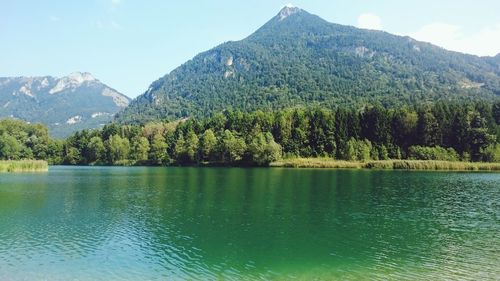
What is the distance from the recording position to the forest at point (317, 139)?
12375 centimetres

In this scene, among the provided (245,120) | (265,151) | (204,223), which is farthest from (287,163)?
(204,223)

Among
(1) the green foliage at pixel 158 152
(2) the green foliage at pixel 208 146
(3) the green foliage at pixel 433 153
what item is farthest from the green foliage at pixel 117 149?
(3) the green foliage at pixel 433 153

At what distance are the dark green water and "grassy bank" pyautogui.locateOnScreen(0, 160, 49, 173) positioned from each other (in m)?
54.0

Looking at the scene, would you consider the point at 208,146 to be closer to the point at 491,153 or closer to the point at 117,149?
the point at 117,149

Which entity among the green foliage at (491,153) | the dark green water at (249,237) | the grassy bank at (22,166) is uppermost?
the green foliage at (491,153)

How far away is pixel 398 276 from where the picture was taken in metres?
20.7

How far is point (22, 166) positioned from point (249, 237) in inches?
3496

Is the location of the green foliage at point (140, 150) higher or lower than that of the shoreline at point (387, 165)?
higher

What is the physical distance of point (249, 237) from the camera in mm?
28781

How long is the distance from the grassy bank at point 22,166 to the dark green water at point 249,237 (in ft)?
177

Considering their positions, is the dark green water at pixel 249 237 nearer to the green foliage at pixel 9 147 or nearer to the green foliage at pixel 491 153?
the green foliage at pixel 491 153

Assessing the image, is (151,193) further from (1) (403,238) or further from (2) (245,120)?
(2) (245,120)

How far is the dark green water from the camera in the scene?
21719 mm

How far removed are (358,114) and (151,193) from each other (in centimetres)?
10077
